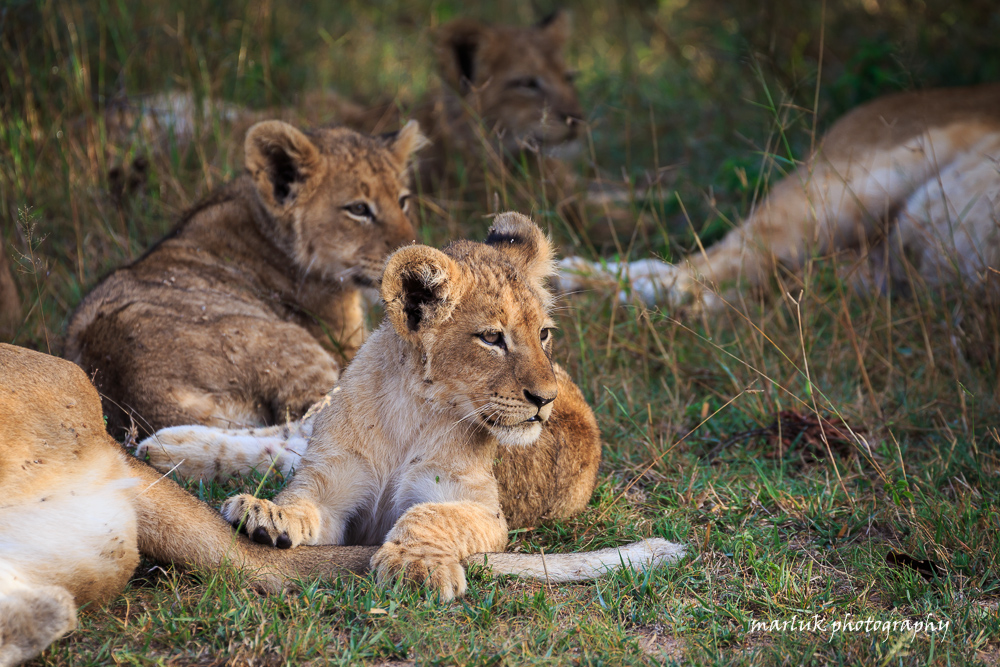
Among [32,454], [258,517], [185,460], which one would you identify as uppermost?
[32,454]

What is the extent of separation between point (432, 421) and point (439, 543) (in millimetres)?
424

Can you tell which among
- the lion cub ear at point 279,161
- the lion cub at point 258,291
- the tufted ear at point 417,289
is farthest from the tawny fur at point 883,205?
the tufted ear at point 417,289

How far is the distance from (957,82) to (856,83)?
1.20 metres

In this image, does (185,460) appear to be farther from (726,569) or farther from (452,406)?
(726,569)

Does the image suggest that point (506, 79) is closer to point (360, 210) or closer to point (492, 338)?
point (360, 210)

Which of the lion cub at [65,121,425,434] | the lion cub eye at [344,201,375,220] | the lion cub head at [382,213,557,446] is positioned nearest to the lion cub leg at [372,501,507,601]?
the lion cub head at [382,213,557,446]

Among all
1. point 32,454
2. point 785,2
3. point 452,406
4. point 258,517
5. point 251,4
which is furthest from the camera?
point 785,2

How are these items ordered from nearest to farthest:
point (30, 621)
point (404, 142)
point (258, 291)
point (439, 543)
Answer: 1. point (30, 621)
2. point (439, 543)
3. point (258, 291)
4. point (404, 142)

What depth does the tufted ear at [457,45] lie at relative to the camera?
6367 mm

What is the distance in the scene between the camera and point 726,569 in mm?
2891

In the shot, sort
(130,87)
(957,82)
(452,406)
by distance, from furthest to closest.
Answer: (957,82) → (130,87) → (452,406)

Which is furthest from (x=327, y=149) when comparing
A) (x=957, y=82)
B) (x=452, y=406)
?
(x=957, y=82)

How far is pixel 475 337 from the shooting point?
2828 mm

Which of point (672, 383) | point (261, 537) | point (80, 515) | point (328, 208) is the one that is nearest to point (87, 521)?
point (80, 515)
